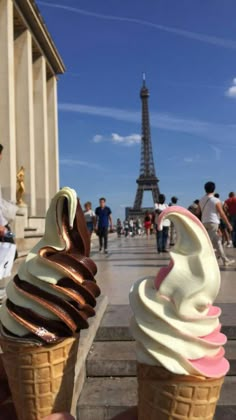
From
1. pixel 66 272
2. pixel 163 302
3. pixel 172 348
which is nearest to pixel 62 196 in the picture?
pixel 66 272

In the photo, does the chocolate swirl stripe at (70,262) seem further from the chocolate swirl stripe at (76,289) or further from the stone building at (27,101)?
the stone building at (27,101)

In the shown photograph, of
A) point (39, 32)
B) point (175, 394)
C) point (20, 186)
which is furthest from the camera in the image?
point (39, 32)

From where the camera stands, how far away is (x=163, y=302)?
1.93 meters

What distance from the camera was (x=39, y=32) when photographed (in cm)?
2984

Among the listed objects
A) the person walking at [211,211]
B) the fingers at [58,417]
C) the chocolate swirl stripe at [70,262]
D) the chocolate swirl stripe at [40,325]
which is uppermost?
the person walking at [211,211]

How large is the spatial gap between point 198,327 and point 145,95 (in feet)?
305

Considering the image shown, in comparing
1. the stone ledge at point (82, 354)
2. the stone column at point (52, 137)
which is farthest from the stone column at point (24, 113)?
the stone ledge at point (82, 354)

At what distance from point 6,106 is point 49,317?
22081 mm

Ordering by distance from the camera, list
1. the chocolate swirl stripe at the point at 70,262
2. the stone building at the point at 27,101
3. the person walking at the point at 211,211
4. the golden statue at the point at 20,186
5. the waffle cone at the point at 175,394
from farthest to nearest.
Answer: the golden statue at the point at 20,186, the stone building at the point at 27,101, the person walking at the point at 211,211, the chocolate swirl stripe at the point at 70,262, the waffle cone at the point at 175,394

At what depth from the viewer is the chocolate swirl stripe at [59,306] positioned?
2105 millimetres

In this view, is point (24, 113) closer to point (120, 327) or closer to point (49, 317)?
point (120, 327)

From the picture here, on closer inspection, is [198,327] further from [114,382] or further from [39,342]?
[114,382]

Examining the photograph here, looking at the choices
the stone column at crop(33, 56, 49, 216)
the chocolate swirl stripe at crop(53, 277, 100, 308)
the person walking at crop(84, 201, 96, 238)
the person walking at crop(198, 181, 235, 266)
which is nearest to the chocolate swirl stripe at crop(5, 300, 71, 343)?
the chocolate swirl stripe at crop(53, 277, 100, 308)

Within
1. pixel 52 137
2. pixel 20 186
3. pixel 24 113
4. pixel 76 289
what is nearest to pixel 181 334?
pixel 76 289
